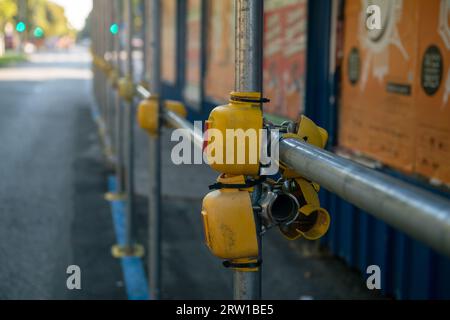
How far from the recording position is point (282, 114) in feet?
24.6

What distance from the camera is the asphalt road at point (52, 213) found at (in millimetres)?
5820

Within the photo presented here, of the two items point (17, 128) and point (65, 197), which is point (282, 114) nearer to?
point (65, 197)

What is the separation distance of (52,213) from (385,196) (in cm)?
701

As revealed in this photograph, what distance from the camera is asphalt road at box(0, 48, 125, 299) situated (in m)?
5.82

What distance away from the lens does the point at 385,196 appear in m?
1.42

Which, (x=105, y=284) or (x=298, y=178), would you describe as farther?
(x=105, y=284)

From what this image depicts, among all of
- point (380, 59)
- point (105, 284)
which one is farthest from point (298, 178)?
point (105, 284)

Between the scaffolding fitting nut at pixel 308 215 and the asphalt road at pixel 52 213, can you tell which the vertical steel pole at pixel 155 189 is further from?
the scaffolding fitting nut at pixel 308 215

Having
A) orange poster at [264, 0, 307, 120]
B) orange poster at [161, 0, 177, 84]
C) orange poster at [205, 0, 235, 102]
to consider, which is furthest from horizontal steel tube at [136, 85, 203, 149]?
orange poster at [161, 0, 177, 84]

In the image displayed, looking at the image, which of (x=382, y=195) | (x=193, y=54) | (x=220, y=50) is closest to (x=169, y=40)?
(x=193, y=54)

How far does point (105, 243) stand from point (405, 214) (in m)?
5.88

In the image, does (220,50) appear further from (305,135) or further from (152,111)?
(305,135)

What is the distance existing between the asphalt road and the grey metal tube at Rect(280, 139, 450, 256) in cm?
406

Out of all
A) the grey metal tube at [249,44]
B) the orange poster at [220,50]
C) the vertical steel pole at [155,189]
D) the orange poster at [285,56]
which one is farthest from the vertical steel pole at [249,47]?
the orange poster at [220,50]
